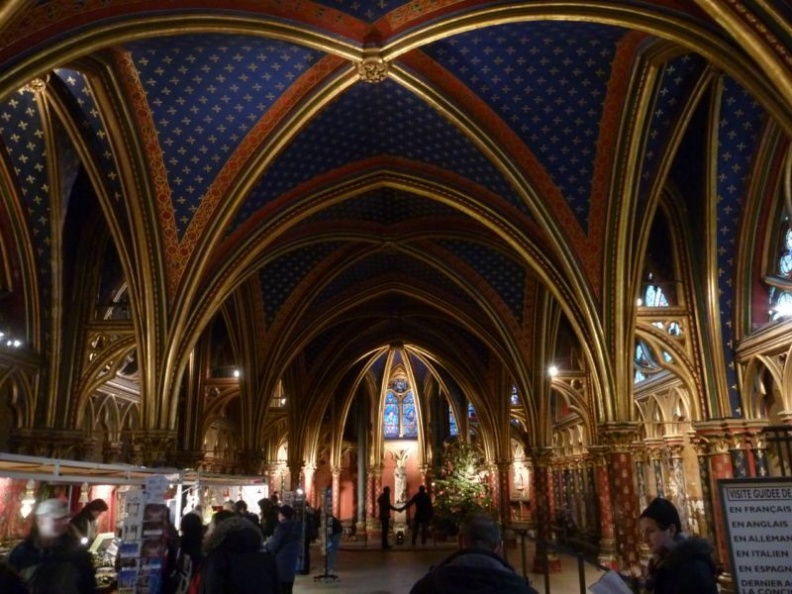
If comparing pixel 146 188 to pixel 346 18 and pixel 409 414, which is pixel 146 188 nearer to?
pixel 346 18

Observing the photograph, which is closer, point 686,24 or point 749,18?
point 749,18

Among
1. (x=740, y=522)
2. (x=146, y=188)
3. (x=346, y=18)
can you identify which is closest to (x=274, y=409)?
(x=146, y=188)

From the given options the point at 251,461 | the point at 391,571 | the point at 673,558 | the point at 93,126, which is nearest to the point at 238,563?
the point at 673,558

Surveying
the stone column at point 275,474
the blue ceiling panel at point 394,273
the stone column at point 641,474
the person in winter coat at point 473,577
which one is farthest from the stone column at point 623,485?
the stone column at point 275,474

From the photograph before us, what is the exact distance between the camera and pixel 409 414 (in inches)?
1243

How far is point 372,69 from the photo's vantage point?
9.09 m

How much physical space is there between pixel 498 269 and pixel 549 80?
745 centimetres

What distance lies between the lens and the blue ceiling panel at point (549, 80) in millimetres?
9047

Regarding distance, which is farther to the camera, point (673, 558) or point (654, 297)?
point (654, 297)

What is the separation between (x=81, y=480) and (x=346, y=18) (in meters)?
6.23

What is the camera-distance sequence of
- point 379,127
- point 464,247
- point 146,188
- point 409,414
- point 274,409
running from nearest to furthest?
point 146,188, point 379,127, point 464,247, point 274,409, point 409,414

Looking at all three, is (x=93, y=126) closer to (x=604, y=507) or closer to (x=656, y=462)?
(x=604, y=507)

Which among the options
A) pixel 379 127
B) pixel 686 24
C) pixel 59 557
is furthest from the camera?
pixel 379 127

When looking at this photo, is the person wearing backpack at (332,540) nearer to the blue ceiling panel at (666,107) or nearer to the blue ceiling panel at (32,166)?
the blue ceiling panel at (32,166)
